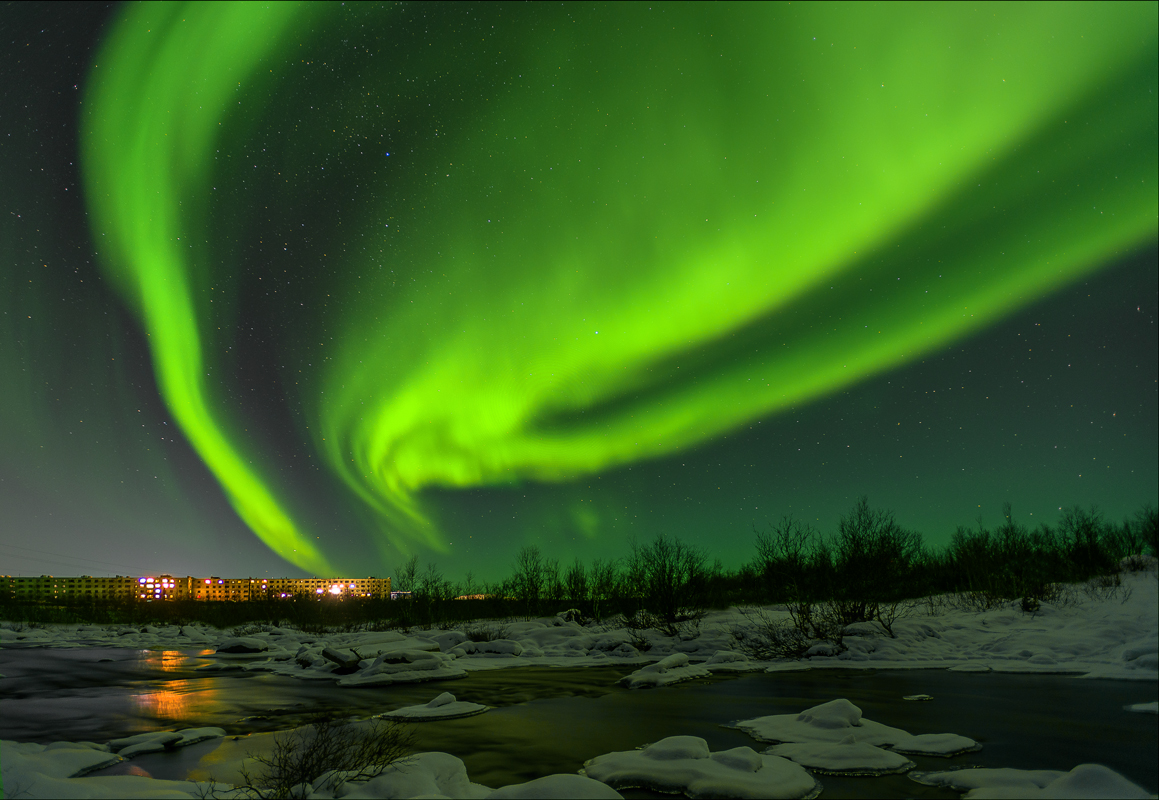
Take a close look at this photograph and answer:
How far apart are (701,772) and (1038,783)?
3596mm

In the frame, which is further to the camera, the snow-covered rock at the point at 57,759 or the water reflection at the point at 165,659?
the water reflection at the point at 165,659

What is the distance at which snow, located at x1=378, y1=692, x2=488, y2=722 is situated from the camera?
11.5 m

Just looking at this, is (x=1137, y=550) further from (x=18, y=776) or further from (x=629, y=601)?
(x=18, y=776)

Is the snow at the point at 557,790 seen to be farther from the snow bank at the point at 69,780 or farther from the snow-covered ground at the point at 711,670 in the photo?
the snow bank at the point at 69,780

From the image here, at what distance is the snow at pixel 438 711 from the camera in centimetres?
1147

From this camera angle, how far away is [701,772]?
7.22m

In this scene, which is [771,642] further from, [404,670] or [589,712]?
[404,670]

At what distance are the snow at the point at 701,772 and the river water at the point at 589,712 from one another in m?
0.37

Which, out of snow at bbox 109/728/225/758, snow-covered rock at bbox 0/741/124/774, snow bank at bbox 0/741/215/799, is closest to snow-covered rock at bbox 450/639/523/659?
snow at bbox 109/728/225/758

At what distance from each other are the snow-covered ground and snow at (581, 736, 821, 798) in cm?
2

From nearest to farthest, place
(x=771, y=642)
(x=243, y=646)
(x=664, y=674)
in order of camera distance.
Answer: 1. (x=664, y=674)
2. (x=771, y=642)
3. (x=243, y=646)

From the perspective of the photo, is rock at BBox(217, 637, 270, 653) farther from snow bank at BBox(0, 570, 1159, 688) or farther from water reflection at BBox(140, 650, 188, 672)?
water reflection at BBox(140, 650, 188, 672)

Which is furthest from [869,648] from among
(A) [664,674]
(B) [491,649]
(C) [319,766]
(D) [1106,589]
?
(C) [319,766]

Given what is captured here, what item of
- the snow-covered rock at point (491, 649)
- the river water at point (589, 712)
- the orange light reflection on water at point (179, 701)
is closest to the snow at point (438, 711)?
the river water at point (589, 712)
